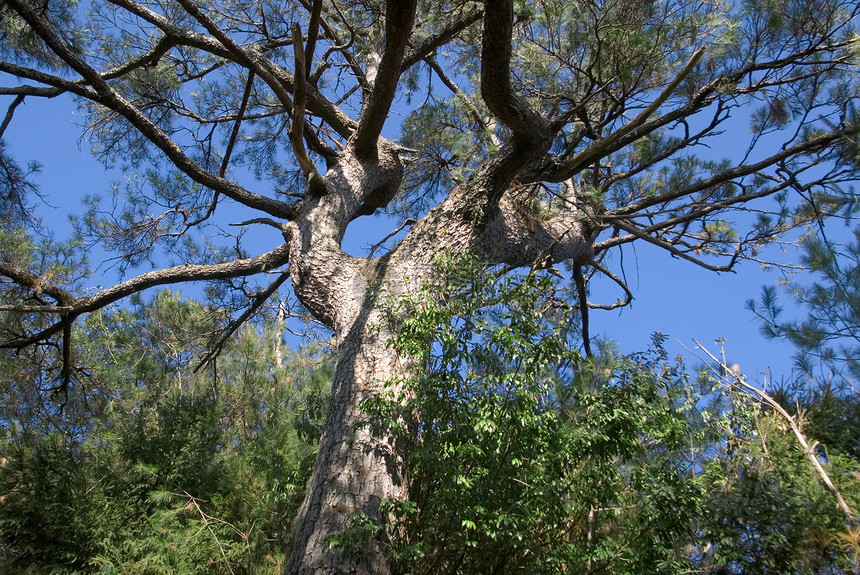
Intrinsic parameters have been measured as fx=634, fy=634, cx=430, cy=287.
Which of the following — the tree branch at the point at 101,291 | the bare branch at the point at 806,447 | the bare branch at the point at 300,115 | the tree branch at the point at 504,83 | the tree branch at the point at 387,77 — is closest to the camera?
the bare branch at the point at 806,447

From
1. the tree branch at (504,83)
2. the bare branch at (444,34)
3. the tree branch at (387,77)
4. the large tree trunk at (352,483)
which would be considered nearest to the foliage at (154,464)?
the large tree trunk at (352,483)

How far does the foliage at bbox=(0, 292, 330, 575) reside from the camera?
15.8ft

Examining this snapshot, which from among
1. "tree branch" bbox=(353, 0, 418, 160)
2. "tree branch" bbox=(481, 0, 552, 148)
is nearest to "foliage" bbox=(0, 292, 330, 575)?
"tree branch" bbox=(353, 0, 418, 160)

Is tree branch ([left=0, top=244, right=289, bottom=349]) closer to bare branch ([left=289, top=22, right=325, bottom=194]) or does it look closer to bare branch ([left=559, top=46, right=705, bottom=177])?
bare branch ([left=289, top=22, right=325, bottom=194])

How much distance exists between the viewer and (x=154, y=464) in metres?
5.54

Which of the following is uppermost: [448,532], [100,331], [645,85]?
[645,85]

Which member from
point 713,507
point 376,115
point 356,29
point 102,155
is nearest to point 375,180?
point 376,115

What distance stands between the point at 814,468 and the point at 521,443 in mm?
1332

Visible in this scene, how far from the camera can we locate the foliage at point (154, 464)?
189 inches

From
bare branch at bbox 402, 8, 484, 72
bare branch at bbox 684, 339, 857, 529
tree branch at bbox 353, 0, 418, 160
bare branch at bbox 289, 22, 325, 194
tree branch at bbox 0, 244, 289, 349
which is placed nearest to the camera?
bare branch at bbox 684, 339, 857, 529

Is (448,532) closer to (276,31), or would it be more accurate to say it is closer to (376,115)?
(376,115)

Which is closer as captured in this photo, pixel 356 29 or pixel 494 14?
pixel 494 14

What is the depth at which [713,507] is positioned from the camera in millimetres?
2889

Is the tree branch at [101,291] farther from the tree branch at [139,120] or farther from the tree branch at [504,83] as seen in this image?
the tree branch at [504,83]
